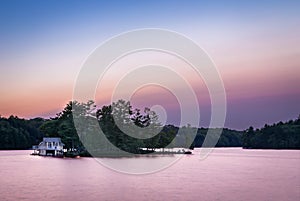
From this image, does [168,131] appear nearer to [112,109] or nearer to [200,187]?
[112,109]

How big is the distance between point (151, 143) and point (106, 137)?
1289cm

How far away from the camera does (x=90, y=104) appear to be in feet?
219

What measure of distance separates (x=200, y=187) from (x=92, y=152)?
3983 centimetres

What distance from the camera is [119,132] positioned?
6862 centimetres

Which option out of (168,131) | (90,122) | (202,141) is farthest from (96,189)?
(202,141)

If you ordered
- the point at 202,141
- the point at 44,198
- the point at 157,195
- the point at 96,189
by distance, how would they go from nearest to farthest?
the point at 44,198, the point at 157,195, the point at 96,189, the point at 202,141

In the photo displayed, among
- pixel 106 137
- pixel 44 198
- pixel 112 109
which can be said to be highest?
pixel 112 109

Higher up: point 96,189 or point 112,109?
point 112,109

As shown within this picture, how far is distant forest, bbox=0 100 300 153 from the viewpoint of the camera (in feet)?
217

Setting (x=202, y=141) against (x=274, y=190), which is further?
(x=202, y=141)

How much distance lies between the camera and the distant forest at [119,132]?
66250 millimetres

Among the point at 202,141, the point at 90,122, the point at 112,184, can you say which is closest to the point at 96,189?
the point at 112,184

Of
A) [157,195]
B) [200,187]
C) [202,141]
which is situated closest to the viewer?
[157,195]

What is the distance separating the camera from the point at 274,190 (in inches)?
1037
